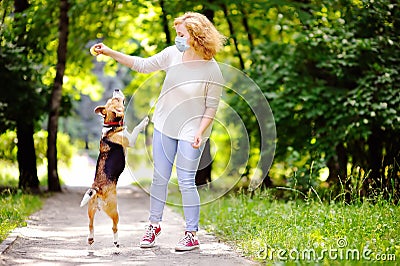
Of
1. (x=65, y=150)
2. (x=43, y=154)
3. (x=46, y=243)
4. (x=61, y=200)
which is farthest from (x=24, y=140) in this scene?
(x=65, y=150)

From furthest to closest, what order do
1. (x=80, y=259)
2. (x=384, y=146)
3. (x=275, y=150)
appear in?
(x=275, y=150) → (x=384, y=146) → (x=80, y=259)

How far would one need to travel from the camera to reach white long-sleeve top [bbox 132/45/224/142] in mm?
6332

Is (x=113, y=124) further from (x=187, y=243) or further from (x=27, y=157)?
(x=27, y=157)

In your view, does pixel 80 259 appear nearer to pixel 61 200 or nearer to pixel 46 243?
pixel 46 243

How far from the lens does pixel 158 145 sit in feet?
21.2

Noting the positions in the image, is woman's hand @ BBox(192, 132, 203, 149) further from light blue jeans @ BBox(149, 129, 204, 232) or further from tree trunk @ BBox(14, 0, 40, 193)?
tree trunk @ BBox(14, 0, 40, 193)

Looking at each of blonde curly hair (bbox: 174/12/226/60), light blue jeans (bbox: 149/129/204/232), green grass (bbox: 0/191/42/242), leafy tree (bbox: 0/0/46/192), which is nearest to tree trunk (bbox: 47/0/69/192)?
leafy tree (bbox: 0/0/46/192)

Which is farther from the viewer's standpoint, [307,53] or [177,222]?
[307,53]

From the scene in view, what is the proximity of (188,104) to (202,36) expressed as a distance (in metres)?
0.66

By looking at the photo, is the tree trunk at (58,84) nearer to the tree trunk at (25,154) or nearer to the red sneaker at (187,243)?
the tree trunk at (25,154)

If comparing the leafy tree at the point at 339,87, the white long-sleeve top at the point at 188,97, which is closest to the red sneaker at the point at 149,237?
the white long-sleeve top at the point at 188,97

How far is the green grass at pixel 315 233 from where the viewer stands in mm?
5438

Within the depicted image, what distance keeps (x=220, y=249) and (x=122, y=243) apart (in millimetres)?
1058

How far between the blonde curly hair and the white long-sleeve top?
113mm
